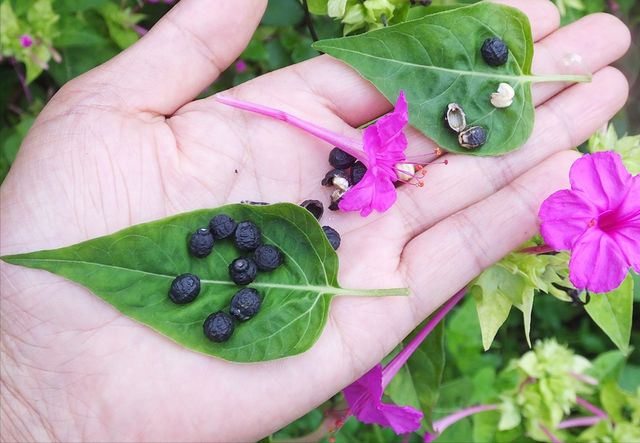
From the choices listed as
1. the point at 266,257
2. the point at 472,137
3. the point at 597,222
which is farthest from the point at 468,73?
the point at 266,257

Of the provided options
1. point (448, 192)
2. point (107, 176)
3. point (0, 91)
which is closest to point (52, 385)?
point (107, 176)

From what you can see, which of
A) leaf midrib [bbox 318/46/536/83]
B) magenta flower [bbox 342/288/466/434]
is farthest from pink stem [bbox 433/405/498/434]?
leaf midrib [bbox 318/46/536/83]

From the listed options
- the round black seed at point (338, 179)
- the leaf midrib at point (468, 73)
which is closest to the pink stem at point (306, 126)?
the round black seed at point (338, 179)

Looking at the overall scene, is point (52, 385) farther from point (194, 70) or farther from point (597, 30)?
point (597, 30)

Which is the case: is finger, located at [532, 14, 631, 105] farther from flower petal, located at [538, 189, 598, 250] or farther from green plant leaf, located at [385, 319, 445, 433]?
green plant leaf, located at [385, 319, 445, 433]

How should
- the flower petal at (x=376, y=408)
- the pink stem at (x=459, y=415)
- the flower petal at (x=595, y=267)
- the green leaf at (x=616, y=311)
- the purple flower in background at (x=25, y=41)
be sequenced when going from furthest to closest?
the pink stem at (x=459, y=415) → the purple flower in background at (x=25, y=41) → the green leaf at (x=616, y=311) → the flower petal at (x=376, y=408) → the flower petal at (x=595, y=267)

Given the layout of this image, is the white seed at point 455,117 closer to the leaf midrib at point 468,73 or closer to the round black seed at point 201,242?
the leaf midrib at point 468,73
